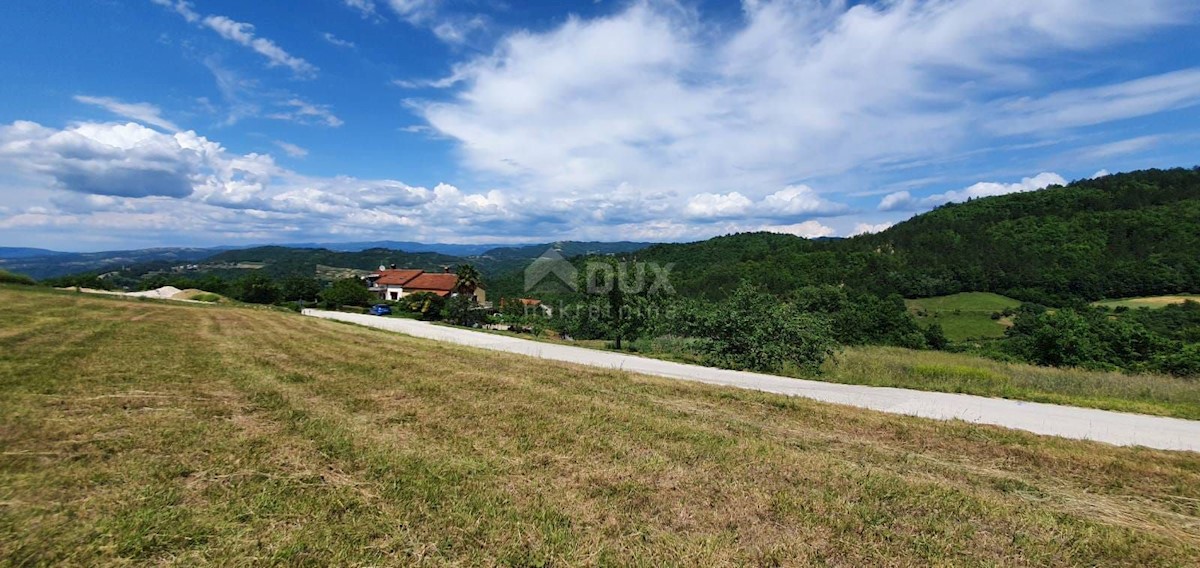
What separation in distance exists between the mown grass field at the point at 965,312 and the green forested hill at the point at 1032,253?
3.64 m

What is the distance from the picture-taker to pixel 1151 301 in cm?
5944

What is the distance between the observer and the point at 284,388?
26.6ft

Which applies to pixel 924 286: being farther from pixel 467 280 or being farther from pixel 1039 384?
pixel 1039 384

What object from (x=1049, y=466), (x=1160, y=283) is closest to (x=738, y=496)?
(x=1049, y=466)

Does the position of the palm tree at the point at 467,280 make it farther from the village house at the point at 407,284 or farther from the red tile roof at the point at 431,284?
the red tile roof at the point at 431,284

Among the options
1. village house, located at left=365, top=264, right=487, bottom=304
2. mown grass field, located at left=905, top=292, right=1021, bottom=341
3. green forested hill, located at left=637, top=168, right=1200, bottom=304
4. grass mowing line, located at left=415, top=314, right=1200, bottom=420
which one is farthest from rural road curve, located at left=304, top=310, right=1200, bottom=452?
village house, located at left=365, top=264, right=487, bottom=304

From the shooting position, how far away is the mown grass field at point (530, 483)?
3.31 metres

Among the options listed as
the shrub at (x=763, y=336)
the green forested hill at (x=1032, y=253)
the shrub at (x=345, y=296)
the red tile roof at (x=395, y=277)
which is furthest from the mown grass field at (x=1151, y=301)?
the red tile roof at (x=395, y=277)

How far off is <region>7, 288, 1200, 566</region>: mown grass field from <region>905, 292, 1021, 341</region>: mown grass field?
60.8m

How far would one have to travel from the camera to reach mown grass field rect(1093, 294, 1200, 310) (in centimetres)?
5707

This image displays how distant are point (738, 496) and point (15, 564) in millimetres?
4835

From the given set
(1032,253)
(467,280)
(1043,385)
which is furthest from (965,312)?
(467,280)

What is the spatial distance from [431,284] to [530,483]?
94026mm

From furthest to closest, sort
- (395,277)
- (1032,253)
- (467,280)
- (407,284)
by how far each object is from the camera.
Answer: (395,277) → (407,284) → (1032,253) → (467,280)
